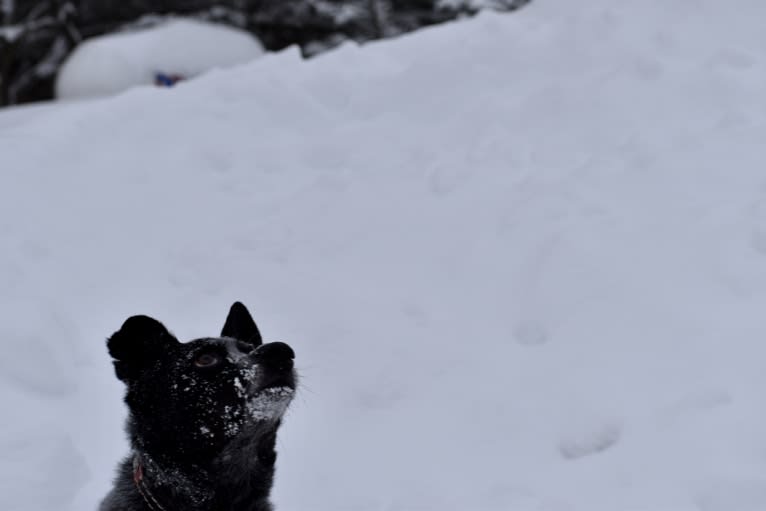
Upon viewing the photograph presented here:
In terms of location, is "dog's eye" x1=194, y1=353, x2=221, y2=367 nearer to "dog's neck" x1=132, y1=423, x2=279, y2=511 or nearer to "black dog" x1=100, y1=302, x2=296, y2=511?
"black dog" x1=100, y1=302, x2=296, y2=511

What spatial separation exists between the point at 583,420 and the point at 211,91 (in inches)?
314

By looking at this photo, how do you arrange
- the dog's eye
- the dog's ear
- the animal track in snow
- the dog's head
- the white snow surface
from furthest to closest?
the white snow surface
the animal track in snow
the dog's ear
the dog's eye
the dog's head

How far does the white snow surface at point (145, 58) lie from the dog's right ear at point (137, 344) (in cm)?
1869

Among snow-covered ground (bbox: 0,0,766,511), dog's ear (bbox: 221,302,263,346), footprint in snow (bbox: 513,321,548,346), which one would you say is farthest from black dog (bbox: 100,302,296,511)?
footprint in snow (bbox: 513,321,548,346)

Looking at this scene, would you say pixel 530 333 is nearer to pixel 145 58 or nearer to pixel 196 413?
pixel 196 413

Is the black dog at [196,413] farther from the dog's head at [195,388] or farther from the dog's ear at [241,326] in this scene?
the dog's ear at [241,326]

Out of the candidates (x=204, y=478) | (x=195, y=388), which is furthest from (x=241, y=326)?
(x=204, y=478)

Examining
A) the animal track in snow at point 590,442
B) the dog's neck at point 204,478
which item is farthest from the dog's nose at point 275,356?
the animal track in snow at point 590,442

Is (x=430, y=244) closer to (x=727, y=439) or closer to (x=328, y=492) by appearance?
(x=328, y=492)

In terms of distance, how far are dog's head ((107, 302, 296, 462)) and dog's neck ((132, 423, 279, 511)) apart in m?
0.05

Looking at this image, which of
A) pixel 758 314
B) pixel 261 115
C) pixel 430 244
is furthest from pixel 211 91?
pixel 758 314

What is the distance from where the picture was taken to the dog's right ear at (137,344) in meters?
4.15

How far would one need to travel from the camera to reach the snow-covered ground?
19.6 feet

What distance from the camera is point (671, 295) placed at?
7039mm
